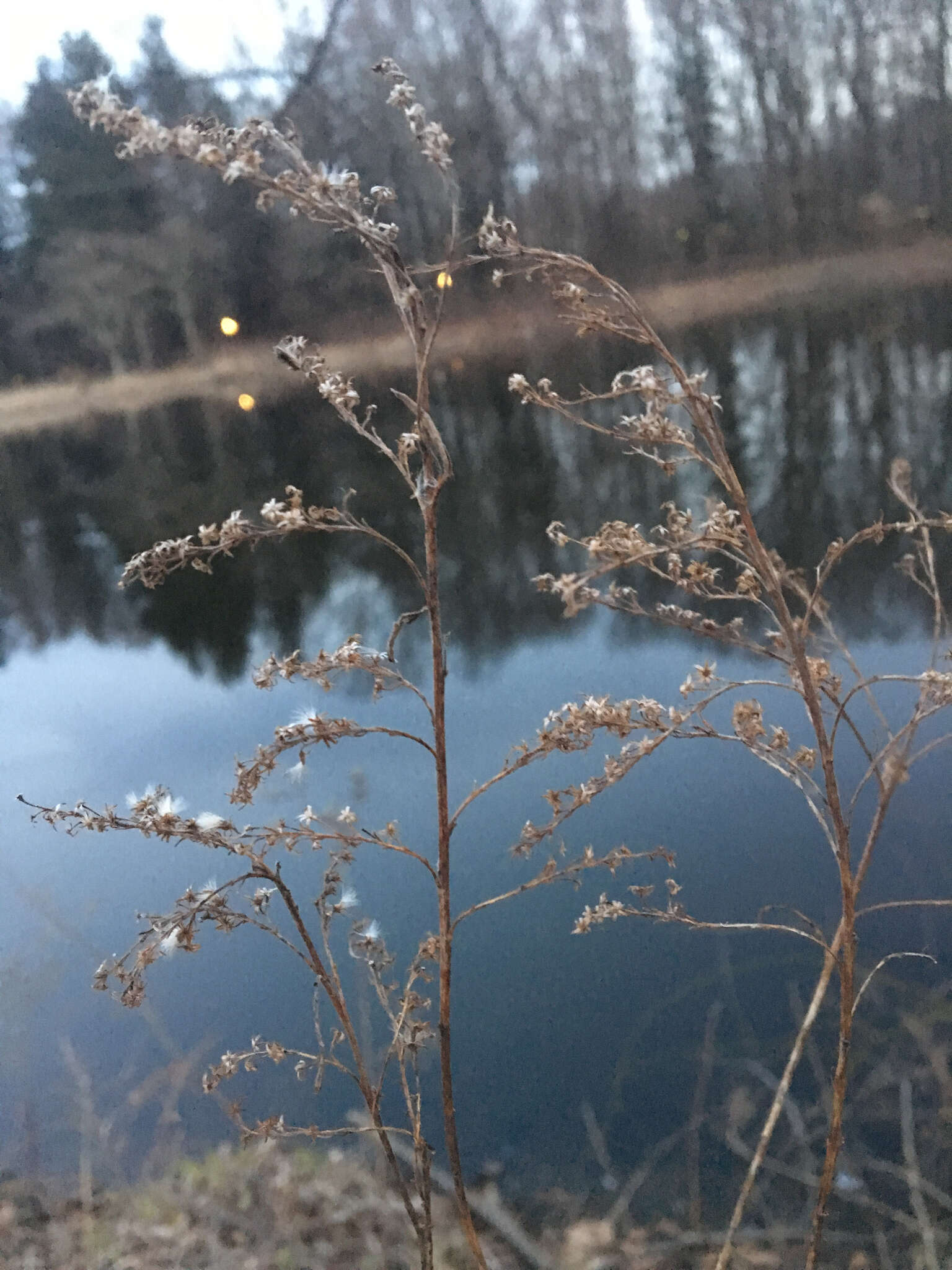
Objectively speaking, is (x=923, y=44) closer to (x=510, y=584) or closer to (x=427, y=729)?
(x=510, y=584)

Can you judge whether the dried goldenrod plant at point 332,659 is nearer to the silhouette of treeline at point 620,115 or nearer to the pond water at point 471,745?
the pond water at point 471,745

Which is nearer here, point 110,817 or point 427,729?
point 110,817

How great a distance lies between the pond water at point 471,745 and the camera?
1.21m

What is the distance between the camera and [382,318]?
179 cm

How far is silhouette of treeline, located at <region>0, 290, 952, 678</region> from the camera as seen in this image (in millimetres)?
1674

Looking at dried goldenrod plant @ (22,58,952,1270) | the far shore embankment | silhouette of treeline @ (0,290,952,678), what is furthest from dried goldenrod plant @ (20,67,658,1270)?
the far shore embankment

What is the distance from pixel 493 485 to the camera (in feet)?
6.02

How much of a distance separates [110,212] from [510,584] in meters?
1.12

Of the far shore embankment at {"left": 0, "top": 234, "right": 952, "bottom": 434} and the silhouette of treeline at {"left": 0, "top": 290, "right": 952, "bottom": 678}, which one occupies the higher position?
the far shore embankment at {"left": 0, "top": 234, "right": 952, "bottom": 434}

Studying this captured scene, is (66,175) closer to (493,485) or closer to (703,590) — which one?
(493,485)

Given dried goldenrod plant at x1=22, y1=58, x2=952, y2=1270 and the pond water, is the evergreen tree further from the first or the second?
dried goldenrod plant at x1=22, y1=58, x2=952, y2=1270

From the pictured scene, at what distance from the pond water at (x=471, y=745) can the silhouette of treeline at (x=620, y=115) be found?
21 centimetres

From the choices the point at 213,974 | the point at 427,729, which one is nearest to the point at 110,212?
the point at 427,729

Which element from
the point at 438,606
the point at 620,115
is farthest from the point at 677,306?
the point at 438,606
